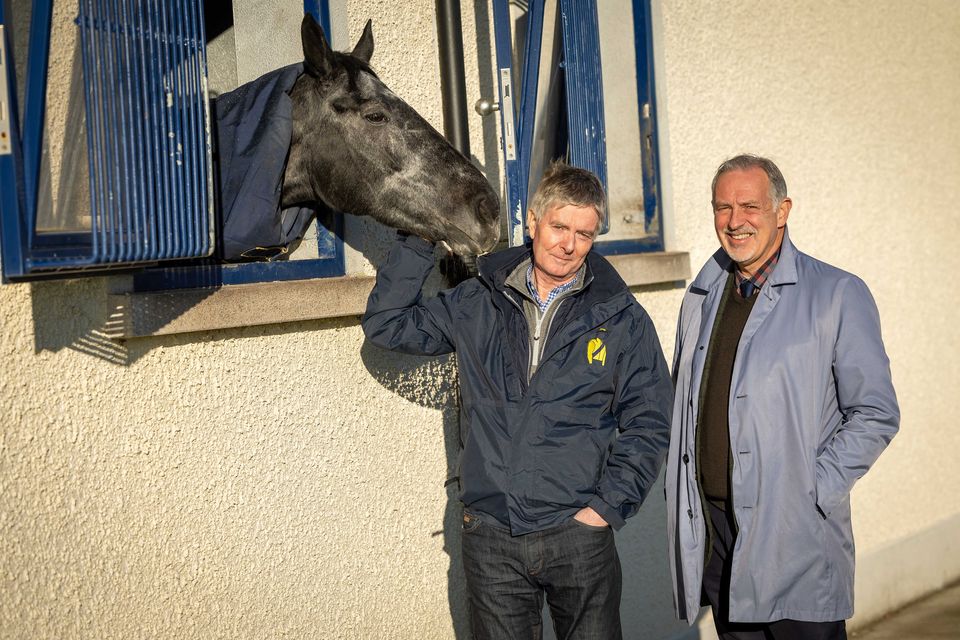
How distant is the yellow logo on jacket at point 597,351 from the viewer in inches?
104

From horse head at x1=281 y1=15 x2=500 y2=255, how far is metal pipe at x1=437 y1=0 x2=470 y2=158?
64 centimetres

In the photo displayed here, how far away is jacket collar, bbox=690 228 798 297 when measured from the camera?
2721 millimetres

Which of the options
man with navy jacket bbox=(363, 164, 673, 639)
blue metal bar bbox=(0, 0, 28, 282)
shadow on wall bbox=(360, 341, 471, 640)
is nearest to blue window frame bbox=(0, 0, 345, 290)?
blue metal bar bbox=(0, 0, 28, 282)

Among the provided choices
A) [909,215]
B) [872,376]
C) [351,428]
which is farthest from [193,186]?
[909,215]

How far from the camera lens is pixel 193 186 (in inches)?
101

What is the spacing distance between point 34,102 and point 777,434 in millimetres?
2040

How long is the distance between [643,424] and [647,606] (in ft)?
6.97

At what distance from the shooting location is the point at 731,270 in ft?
9.76

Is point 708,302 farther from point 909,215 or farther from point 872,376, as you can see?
point 909,215

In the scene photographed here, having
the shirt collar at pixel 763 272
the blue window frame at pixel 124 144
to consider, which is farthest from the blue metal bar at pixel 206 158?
the shirt collar at pixel 763 272

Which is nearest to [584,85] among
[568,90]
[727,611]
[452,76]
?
[568,90]

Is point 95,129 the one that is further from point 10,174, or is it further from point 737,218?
point 737,218

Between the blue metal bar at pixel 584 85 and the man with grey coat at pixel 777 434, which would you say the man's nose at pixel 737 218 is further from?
the blue metal bar at pixel 584 85

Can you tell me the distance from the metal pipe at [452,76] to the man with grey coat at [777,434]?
1.19 m
